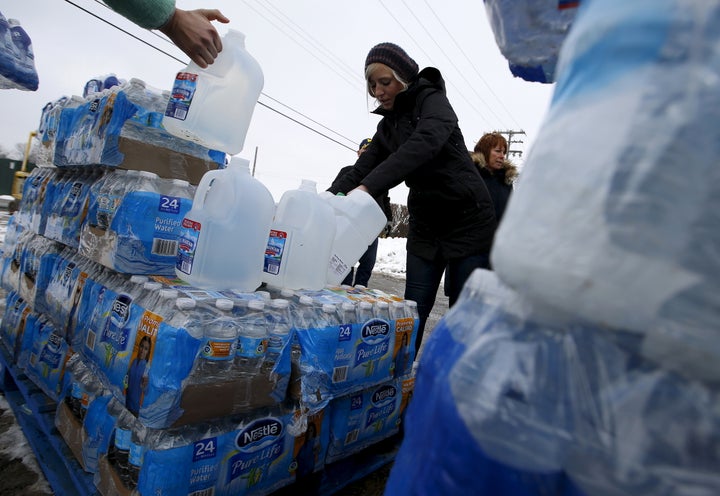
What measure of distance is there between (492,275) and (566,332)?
175mm

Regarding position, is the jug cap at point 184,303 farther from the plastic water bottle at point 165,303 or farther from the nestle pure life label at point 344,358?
the nestle pure life label at point 344,358

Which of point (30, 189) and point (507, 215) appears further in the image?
point (30, 189)

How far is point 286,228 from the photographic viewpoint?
72.3 inches

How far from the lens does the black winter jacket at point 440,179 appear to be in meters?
2.04

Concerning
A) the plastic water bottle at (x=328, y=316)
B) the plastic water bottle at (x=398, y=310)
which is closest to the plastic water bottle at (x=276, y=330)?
the plastic water bottle at (x=328, y=316)

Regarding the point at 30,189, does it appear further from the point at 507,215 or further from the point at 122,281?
the point at 507,215

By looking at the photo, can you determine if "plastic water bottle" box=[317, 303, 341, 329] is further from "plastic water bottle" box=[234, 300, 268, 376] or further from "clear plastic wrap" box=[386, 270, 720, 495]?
"clear plastic wrap" box=[386, 270, 720, 495]

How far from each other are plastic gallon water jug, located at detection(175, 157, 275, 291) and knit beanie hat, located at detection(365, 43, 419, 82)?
3.14 feet

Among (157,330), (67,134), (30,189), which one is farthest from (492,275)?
(30,189)

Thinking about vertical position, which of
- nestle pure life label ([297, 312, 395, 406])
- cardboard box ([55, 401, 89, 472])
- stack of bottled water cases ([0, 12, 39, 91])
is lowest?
cardboard box ([55, 401, 89, 472])

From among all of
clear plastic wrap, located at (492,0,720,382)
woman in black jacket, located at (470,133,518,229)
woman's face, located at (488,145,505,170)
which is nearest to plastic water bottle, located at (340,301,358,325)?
clear plastic wrap, located at (492,0,720,382)

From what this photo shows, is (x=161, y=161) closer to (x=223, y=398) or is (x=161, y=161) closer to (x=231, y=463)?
(x=223, y=398)

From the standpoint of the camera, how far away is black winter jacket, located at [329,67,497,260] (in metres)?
2.04

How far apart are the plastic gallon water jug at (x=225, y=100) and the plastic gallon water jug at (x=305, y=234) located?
1.51ft
